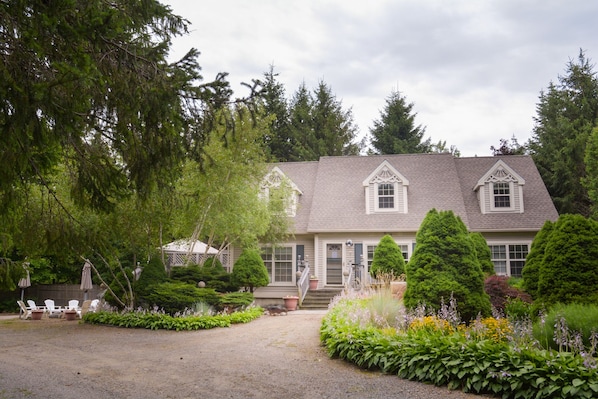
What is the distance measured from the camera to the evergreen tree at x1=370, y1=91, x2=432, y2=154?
113ft

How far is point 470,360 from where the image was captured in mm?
5750

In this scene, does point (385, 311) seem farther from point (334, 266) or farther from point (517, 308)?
point (334, 266)

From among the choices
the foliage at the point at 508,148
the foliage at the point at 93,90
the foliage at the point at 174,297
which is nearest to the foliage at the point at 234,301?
the foliage at the point at 174,297

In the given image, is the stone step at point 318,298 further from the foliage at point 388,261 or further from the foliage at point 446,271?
the foliage at point 446,271

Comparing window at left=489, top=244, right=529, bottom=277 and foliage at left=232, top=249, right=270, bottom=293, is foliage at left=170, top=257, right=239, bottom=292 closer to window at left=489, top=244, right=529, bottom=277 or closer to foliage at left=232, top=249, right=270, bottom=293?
foliage at left=232, top=249, right=270, bottom=293

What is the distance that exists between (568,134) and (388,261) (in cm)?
1664

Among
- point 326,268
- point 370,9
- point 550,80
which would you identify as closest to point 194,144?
point 370,9

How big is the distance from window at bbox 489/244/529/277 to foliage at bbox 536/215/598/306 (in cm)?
1129

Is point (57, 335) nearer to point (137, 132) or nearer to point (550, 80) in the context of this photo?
point (137, 132)

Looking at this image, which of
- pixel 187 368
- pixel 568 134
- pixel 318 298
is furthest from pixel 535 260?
pixel 568 134

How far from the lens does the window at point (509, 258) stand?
18453mm

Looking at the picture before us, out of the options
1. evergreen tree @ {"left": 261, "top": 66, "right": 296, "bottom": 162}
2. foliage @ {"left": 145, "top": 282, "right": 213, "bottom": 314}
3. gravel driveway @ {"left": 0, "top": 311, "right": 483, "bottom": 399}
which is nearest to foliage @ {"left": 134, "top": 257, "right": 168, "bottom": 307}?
foliage @ {"left": 145, "top": 282, "right": 213, "bottom": 314}

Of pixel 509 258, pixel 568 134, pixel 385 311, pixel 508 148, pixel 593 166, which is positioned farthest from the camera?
pixel 508 148

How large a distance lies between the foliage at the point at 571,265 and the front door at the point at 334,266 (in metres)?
11.5
